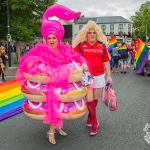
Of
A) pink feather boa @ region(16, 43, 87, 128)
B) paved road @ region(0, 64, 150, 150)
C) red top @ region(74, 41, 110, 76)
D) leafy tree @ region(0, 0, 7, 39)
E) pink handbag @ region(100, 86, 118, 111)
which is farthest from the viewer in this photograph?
leafy tree @ region(0, 0, 7, 39)

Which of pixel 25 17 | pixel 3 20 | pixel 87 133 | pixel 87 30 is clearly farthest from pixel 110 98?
pixel 3 20

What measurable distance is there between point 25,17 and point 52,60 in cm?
1824

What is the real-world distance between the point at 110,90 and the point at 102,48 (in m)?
0.78

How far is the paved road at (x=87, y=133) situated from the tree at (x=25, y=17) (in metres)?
15.2

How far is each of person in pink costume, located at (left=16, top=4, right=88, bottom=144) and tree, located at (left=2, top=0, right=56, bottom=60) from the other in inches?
646

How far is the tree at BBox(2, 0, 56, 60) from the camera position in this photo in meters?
20.0

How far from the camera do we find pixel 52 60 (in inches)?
151

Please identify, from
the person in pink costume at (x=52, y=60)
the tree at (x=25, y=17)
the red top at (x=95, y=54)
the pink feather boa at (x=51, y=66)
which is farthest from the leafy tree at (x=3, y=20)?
the pink feather boa at (x=51, y=66)

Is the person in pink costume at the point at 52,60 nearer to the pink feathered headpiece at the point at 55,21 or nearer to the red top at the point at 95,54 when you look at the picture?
the pink feathered headpiece at the point at 55,21

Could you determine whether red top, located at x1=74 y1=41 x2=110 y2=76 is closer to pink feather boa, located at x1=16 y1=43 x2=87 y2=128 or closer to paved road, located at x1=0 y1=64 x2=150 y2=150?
pink feather boa, located at x1=16 y1=43 x2=87 y2=128

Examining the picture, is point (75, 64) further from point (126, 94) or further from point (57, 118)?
point (126, 94)

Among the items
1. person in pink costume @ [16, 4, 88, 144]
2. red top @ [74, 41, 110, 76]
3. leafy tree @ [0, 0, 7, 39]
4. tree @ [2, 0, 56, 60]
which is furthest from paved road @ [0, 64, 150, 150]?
leafy tree @ [0, 0, 7, 39]

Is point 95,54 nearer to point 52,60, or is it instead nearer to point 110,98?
point 110,98

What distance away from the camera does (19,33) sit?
20391mm
